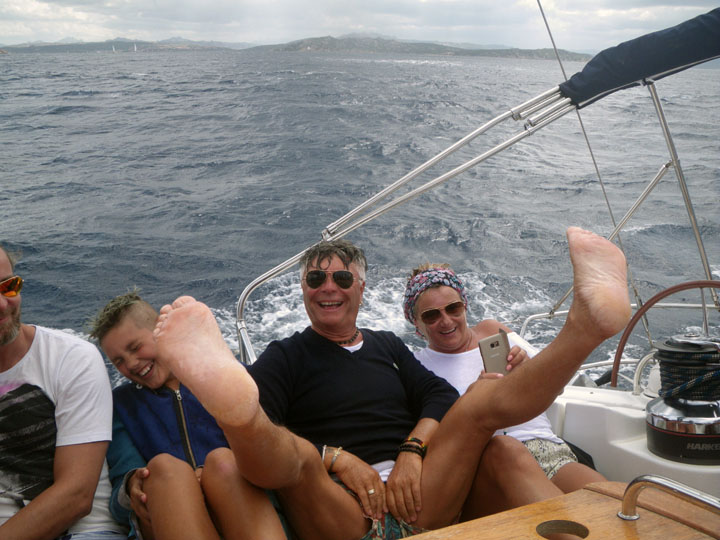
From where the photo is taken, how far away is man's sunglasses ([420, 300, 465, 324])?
2.21 meters

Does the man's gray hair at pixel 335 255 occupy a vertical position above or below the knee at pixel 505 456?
above

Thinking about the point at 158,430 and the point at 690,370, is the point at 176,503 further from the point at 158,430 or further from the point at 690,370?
the point at 690,370

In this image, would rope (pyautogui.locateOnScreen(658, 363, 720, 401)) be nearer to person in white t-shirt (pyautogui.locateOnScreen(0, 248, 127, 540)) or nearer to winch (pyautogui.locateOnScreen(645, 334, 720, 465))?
winch (pyautogui.locateOnScreen(645, 334, 720, 465))

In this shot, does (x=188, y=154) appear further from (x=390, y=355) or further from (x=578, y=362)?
(x=578, y=362)

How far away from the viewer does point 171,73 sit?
69.7 feet

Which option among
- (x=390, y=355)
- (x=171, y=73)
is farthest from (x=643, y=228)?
(x=171, y=73)

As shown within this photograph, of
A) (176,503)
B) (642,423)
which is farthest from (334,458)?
(642,423)

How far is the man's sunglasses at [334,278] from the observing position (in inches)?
75.7

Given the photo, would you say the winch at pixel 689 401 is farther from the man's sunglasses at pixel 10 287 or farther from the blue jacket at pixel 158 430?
the man's sunglasses at pixel 10 287

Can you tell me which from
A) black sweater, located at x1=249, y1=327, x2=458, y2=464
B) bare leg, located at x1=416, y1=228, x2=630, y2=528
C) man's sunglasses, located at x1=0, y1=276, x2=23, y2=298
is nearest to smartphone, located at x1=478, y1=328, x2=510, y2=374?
black sweater, located at x1=249, y1=327, x2=458, y2=464

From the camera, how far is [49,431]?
1553 millimetres

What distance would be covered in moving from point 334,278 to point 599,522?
102 cm

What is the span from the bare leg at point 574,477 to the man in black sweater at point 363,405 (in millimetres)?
239

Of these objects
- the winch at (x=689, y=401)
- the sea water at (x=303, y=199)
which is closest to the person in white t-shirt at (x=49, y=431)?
the winch at (x=689, y=401)
